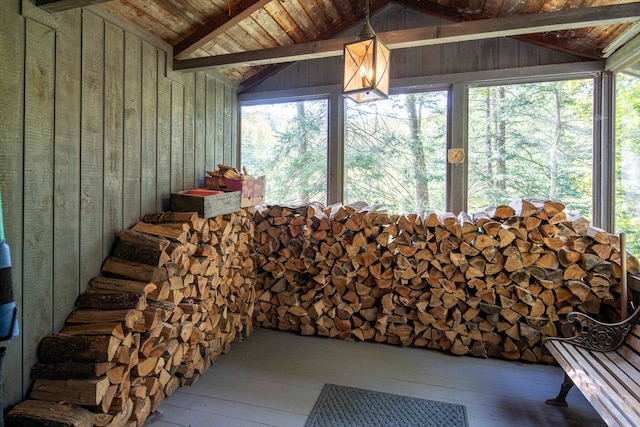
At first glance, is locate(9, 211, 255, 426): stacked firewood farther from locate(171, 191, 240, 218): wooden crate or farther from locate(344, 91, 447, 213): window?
locate(344, 91, 447, 213): window

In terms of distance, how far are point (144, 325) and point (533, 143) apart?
311 centimetres

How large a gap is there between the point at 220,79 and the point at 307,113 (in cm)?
87

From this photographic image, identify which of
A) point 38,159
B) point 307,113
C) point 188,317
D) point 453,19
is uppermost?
point 453,19

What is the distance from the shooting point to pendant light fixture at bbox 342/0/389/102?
1709 mm

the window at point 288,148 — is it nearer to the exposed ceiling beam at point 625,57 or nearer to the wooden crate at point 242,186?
the wooden crate at point 242,186

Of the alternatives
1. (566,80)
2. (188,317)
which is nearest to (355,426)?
(188,317)

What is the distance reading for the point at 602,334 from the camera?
200 centimetres

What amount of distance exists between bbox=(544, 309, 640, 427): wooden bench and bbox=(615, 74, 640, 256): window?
3.37ft

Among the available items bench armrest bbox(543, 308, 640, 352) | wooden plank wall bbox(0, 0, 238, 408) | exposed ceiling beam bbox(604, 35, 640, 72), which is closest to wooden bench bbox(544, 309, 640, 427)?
bench armrest bbox(543, 308, 640, 352)

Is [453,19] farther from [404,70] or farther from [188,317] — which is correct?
[188,317]

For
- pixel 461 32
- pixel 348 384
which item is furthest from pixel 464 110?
pixel 348 384

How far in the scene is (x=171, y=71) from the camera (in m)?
2.66

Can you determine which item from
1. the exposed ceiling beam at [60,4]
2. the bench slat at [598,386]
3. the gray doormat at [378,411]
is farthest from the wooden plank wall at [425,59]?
the gray doormat at [378,411]

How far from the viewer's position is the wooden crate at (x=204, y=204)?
7.84 feet
